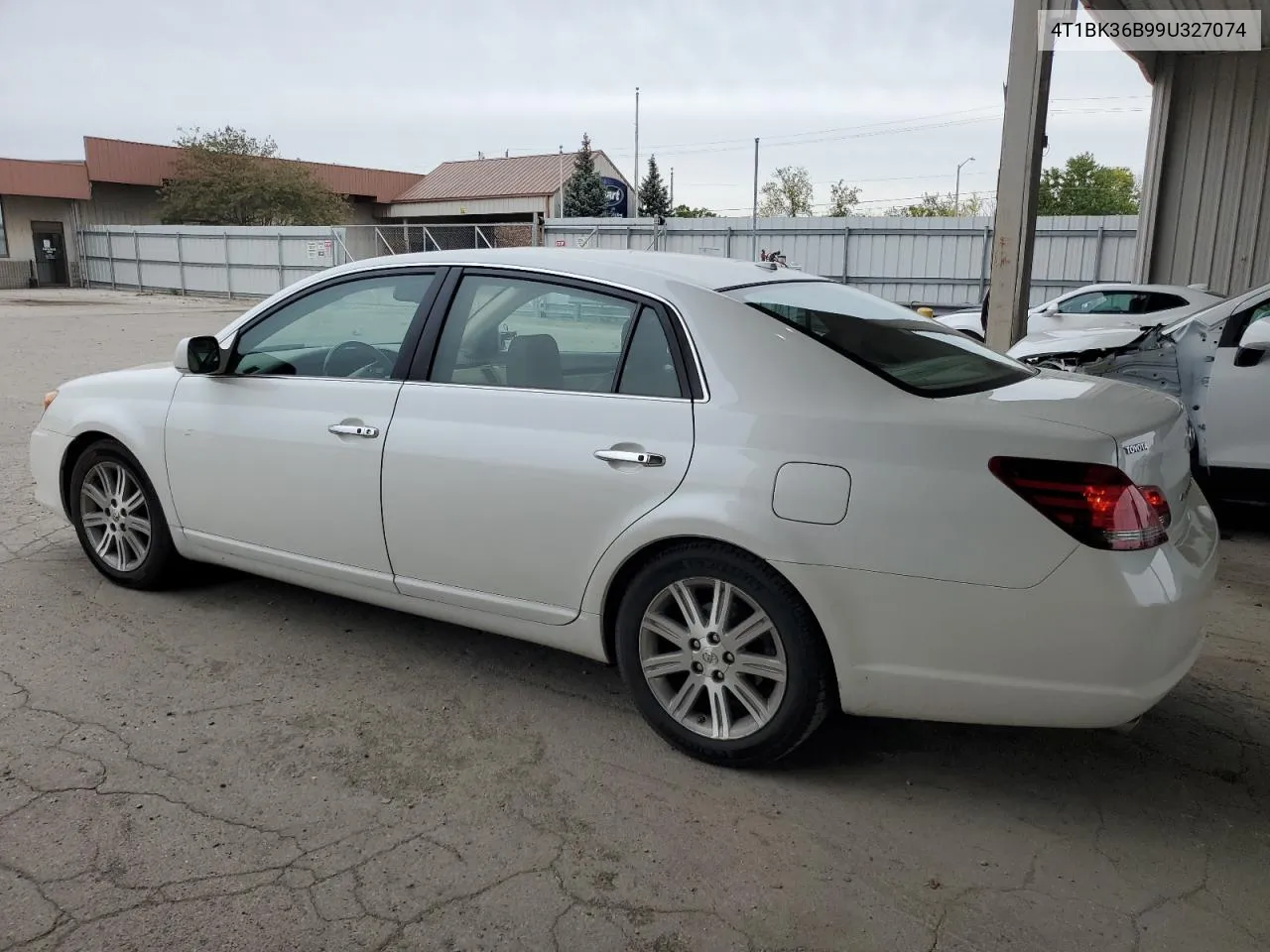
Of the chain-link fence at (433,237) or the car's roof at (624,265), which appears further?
the chain-link fence at (433,237)

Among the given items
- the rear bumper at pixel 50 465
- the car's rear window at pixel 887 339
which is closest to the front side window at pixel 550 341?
the car's rear window at pixel 887 339

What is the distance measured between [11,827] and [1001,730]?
→ 3.06 metres

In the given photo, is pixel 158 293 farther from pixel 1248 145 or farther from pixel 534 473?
pixel 534 473

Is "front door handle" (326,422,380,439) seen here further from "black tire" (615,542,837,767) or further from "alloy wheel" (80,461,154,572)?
"alloy wheel" (80,461,154,572)

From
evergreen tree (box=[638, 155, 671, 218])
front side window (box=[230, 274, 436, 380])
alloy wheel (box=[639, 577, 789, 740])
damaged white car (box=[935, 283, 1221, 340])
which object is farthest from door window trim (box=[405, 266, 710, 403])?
evergreen tree (box=[638, 155, 671, 218])

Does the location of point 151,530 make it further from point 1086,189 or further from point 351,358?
point 1086,189

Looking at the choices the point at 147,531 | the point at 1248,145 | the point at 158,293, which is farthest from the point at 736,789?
the point at 158,293

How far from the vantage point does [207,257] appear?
34.7 metres

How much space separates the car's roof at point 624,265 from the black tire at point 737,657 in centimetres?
90

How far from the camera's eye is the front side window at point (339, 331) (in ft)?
12.4

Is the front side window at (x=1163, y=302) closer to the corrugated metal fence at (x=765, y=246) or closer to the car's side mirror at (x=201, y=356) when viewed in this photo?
the corrugated metal fence at (x=765, y=246)

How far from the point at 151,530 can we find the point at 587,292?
2425 mm

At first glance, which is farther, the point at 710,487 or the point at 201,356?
the point at 201,356

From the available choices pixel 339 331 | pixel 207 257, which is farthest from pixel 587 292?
pixel 207 257
